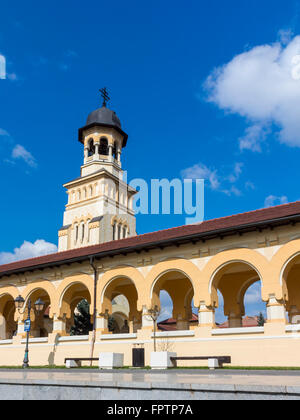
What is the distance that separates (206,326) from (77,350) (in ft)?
25.5

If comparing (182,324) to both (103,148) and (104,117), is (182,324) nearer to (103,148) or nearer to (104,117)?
(103,148)

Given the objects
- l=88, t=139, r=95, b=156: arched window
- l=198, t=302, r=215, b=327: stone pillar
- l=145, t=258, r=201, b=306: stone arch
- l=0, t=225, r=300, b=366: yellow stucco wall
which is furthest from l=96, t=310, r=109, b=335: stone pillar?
l=88, t=139, r=95, b=156: arched window

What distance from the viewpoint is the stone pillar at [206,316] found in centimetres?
1970

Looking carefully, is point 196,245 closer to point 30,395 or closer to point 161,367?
point 161,367

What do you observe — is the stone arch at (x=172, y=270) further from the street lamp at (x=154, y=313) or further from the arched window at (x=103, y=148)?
the arched window at (x=103, y=148)

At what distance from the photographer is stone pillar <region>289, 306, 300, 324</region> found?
2181 centimetres

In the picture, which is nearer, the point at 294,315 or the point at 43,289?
the point at 294,315

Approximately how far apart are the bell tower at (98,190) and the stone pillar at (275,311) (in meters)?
29.4

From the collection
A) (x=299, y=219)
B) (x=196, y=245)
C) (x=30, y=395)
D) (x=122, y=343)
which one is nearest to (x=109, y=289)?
(x=122, y=343)

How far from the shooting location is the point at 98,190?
47938 mm

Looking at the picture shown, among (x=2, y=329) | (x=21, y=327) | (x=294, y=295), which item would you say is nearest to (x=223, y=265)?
(x=294, y=295)

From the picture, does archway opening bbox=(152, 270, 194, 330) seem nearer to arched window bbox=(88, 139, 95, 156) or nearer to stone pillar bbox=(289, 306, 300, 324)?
stone pillar bbox=(289, 306, 300, 324)

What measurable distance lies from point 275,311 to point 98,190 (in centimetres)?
3243
